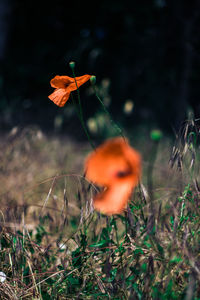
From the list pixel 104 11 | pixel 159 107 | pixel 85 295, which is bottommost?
pixel 159 107

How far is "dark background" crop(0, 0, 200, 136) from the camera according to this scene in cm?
398

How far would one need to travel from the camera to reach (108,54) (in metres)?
4.75

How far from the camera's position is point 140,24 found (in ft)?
15.4

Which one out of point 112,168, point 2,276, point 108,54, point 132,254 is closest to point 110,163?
point 112,168

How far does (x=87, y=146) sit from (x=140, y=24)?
2378 mm

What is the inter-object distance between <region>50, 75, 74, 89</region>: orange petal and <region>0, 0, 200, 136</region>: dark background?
2.68 m

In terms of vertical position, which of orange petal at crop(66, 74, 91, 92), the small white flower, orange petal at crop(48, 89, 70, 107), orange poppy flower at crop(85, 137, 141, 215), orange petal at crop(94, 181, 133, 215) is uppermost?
orange petal at crop(66, 74, 91, 92)

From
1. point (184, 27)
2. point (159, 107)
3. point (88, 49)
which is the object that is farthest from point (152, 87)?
point (88, 49)

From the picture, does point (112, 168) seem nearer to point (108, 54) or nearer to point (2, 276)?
point (2, 276)

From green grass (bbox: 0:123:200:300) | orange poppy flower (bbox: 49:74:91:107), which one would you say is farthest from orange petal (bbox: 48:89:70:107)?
green grass (bbox: 0:123:200:300)

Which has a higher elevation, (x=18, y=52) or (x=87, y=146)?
(x=18, y=52)

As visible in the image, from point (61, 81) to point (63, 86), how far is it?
2 cm

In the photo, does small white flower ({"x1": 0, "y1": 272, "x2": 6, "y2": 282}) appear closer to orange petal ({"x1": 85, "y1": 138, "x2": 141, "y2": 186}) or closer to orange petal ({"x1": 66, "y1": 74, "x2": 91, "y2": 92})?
orange petal ({"x1": 85, "y1": 138, "x2": 141, "y2": 186})

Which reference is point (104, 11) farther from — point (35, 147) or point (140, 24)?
point (35, 147)
